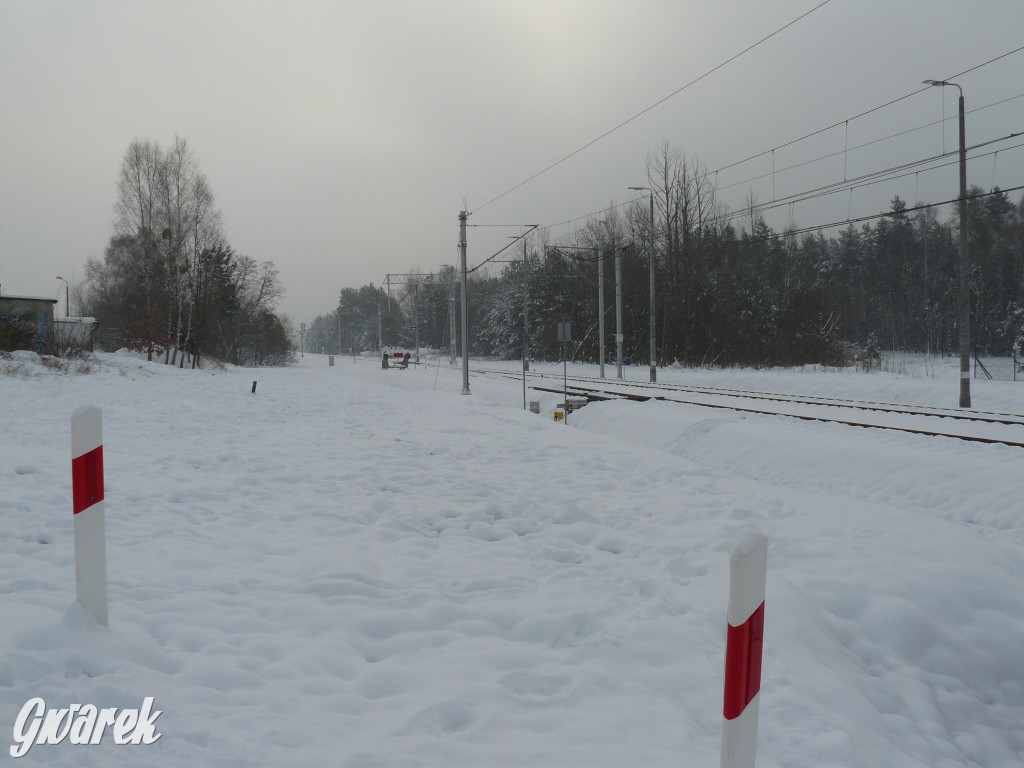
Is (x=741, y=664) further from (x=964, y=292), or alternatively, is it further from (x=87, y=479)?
(x=964, y=292)

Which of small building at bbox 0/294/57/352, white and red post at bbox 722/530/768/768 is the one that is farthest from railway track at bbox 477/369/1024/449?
small building at bbox 0/294/57/352

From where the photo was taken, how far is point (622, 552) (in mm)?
5949

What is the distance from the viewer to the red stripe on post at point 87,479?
349 cm

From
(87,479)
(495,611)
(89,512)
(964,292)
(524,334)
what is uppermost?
(964,292)

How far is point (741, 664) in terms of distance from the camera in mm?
2143

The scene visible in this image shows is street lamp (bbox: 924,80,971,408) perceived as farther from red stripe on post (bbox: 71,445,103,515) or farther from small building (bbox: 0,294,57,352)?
small building (bbox: 0,294,57,352)

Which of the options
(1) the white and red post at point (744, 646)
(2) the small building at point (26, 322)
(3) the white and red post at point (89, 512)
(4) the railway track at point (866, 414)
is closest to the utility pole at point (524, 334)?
(4) the railway track at point (866, 414)

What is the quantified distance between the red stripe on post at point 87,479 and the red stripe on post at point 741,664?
9.97 feet

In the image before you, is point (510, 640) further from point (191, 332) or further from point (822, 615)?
point (191, 332)

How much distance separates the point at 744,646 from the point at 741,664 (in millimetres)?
55

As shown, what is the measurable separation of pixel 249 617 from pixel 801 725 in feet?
9.84

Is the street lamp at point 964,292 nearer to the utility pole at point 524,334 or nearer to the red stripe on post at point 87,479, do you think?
the utility pole at point 524,334

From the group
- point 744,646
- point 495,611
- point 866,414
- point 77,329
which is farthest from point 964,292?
point 77,329

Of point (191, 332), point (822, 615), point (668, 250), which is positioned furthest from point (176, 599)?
point (668, 250)
